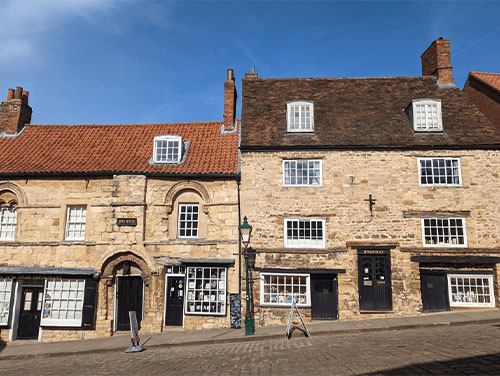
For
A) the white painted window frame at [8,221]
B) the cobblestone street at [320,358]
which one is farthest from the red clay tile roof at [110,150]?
the cobblestone street at [320,358]

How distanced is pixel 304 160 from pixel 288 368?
9625 mm

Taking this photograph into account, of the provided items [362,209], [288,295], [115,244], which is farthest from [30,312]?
[362,209]

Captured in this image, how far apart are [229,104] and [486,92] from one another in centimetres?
1387

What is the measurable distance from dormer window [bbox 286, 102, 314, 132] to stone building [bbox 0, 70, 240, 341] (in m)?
3.35

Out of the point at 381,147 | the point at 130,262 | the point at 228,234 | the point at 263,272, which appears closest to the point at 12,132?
the point at 130,262

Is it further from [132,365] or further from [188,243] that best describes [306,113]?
[132,365]

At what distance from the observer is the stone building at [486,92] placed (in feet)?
63.5

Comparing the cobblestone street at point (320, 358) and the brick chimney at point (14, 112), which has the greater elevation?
the brick chimney at point (14, 112)

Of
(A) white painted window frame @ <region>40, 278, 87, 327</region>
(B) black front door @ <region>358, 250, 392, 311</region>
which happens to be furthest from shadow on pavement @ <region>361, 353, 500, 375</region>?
(A) white painted window frame @ <region>40, 278, 87, 327</region>

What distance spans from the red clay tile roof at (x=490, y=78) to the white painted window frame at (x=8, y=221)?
2434 cm

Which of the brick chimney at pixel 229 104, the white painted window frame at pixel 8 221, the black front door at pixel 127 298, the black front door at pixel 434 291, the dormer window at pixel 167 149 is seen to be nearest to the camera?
the black front door at pixel 434 291

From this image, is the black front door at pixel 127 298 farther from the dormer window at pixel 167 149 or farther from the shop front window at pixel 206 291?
the dormer window at pixel 167 149

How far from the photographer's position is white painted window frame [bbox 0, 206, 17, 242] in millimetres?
16562

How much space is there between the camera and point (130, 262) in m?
16.2
